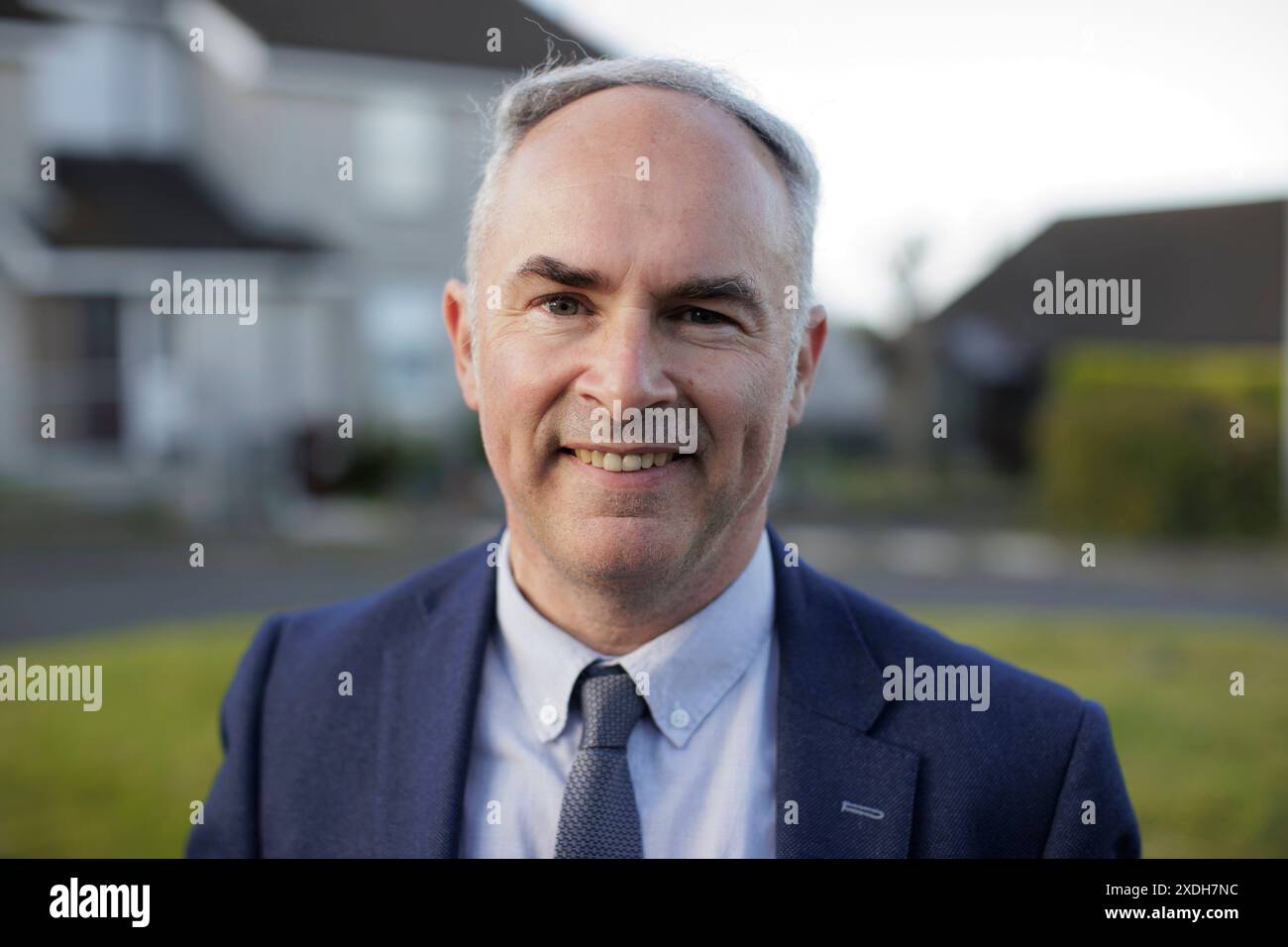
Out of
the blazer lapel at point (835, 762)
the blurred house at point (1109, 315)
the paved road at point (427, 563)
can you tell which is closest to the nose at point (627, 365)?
the blazer lapel at point (835, 762)

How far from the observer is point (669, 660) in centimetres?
211

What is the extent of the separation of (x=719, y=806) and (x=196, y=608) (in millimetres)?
8522

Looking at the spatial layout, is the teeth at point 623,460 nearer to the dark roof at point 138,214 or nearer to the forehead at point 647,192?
the forehead at point 647,192

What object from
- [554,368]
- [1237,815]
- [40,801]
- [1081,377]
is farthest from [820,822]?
[1081,377]

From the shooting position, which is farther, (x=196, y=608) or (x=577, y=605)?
(x=196, y=608)

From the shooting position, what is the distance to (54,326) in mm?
17141

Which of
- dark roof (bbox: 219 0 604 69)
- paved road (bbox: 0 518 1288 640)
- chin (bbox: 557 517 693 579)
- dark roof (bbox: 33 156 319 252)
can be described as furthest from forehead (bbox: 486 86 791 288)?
dark roof (bbox: 33 156 319 252)

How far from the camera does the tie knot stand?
2.06m

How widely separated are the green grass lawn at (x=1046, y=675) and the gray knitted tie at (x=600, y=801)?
9.40ft

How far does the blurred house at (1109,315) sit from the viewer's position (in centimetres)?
1741

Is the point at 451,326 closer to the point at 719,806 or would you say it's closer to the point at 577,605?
the point at 577,605

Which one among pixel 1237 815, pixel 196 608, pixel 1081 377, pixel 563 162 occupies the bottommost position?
pixel 1237 815

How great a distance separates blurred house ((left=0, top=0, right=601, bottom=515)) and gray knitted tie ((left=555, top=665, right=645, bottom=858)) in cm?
1400

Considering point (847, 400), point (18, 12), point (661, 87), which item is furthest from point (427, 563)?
point (847, 400)
